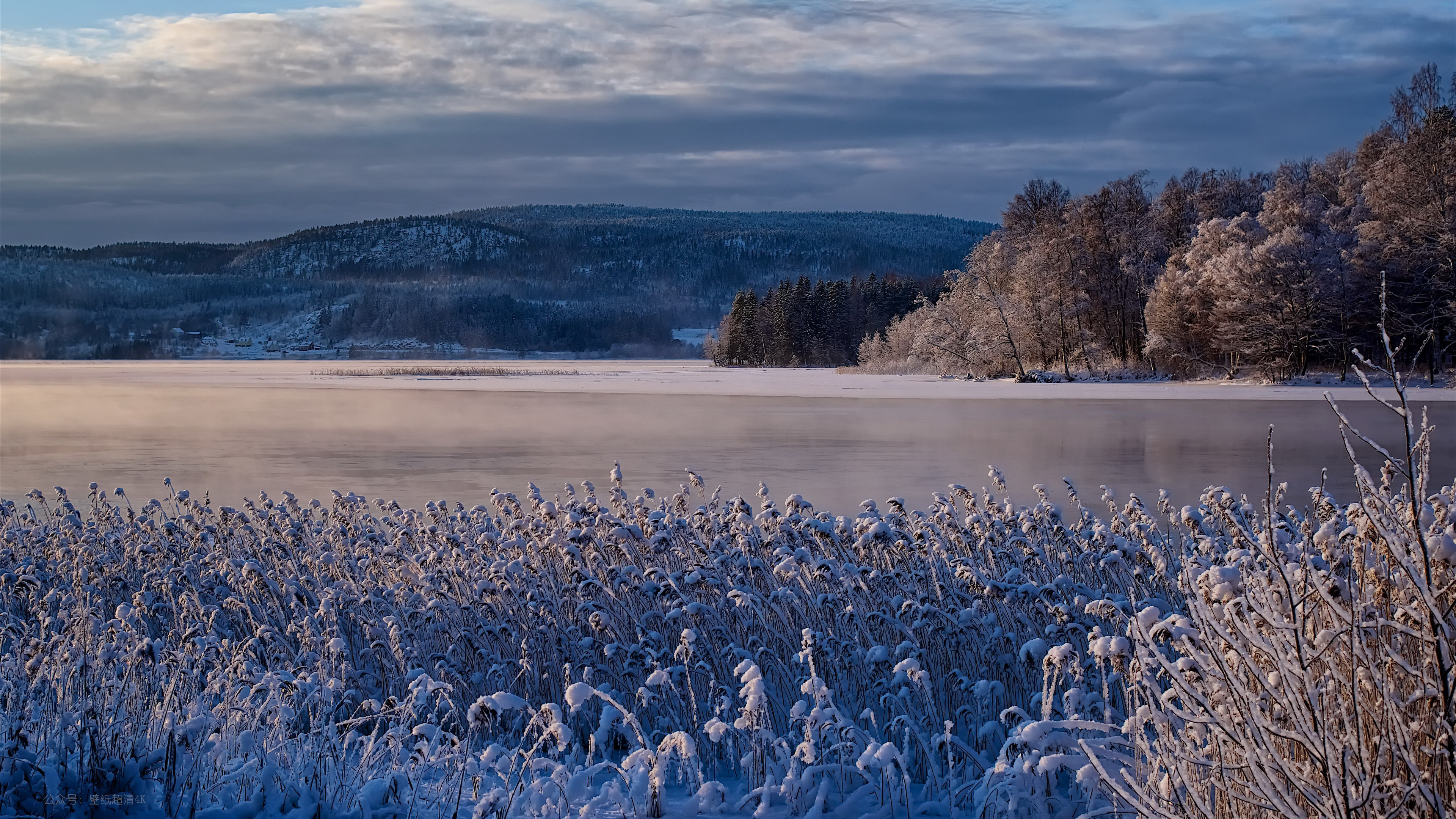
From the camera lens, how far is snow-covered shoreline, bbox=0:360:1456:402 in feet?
135

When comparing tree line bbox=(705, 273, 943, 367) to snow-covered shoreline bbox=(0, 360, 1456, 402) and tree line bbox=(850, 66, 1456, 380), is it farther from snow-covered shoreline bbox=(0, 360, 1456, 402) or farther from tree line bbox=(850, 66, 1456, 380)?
tree line bbox=(850, 66, 1456, 380)

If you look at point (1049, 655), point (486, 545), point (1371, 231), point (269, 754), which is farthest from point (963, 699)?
point (1371, 231)

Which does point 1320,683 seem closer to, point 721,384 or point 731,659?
point 731,659

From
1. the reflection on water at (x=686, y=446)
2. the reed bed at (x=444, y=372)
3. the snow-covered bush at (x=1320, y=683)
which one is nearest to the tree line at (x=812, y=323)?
the reed bed at (x=444, y=372)

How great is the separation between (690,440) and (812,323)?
267 feet

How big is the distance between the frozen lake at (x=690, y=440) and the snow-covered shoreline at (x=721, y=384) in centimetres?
52

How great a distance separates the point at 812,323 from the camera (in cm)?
10444

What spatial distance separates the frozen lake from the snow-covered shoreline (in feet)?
1.72

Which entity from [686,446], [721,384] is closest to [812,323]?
[721,384]

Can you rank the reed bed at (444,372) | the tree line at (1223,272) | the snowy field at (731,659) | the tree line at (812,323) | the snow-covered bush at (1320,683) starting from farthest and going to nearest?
1. the tree line at (812,323)
2. the reed bed at (444,372)
3. the tree line at (1223,272)
4. the snowy field at (731,659)
5. the snow-covered bush at (1320,683)

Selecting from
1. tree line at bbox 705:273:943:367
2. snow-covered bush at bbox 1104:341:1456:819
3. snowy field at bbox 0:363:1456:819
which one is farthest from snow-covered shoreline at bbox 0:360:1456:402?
snow-covered bush at bbox 1104:341:1456:819

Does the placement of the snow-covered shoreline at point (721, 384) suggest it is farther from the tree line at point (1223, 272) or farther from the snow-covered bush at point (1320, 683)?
the snow-covered bush at point (1320, 683)

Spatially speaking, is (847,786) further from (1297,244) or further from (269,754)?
(1297,244)

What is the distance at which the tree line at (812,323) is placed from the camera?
104375mm
